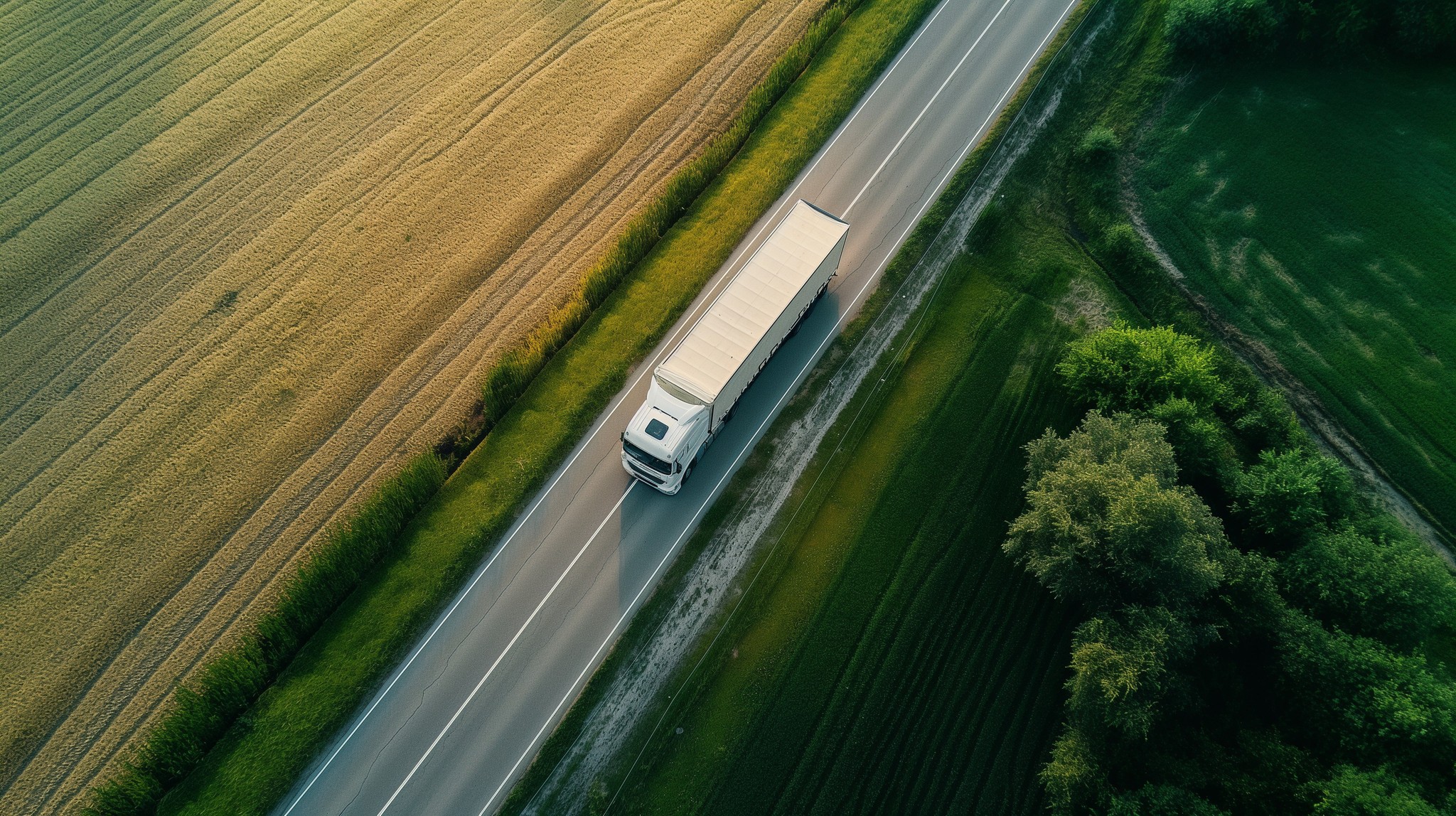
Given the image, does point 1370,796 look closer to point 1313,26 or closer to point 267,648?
point 1313,26

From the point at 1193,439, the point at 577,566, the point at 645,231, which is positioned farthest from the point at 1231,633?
the point at 645,231

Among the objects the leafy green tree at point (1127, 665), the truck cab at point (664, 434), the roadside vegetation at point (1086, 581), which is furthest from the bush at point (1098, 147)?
the truck cab at point (664, 434)

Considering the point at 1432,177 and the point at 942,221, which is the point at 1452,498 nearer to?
the point at 1432,177

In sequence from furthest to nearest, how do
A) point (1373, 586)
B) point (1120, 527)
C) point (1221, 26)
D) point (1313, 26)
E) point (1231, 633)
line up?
point (1313, 26)
point (1221, 26)
point (1231, 633)
point (1373, 586)
point (1120, 527)

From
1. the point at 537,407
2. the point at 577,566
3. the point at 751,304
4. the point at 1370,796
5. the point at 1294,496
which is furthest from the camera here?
the point at 537,407

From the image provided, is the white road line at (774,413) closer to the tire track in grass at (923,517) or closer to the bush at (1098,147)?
the bush at (1098,147)

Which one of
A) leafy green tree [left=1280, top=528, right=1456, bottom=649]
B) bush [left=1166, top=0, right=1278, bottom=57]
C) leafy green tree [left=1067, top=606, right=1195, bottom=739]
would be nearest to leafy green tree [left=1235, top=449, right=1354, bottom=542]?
leafy green tree [left=1280, top=528, right=1456, bottom=649]

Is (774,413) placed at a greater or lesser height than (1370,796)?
greater
